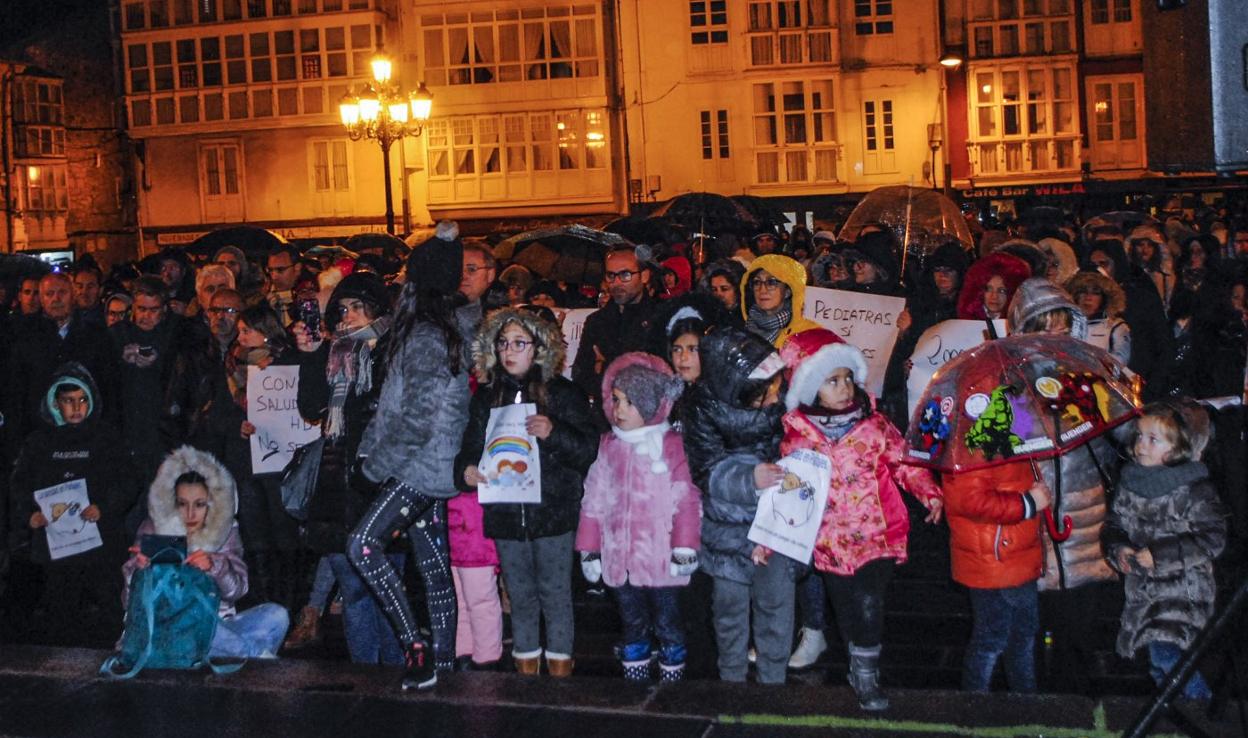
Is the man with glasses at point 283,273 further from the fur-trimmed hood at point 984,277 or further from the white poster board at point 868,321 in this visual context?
the fur-trimmed hood at point 984,277

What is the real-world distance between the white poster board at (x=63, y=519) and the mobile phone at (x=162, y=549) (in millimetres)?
1451

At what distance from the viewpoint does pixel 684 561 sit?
20.6 feet

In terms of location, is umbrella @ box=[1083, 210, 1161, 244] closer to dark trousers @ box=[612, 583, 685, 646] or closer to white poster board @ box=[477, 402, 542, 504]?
dark trousers @ box=[612, 583, 685, 646]

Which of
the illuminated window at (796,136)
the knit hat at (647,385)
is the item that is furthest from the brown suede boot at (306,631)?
the illuminated window at (796,136)

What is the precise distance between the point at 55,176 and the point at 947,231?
4490cm

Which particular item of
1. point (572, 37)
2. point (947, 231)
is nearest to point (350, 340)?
point (947, 231)

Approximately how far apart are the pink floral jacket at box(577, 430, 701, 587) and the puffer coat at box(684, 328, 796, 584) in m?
0.14

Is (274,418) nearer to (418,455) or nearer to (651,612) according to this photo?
(418,455)

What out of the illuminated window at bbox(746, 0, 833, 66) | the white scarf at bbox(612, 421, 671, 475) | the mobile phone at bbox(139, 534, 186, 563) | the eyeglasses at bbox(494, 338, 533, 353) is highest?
the illuminated window at bbox(746, 0, 833, 66)

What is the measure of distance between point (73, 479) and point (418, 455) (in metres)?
2.77

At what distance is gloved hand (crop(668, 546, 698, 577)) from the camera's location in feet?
20.5

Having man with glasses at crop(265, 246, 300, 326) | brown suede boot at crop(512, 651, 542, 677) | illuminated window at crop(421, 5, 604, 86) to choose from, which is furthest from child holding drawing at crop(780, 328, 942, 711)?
illuminated window at crop(421, 5, 604, 86)

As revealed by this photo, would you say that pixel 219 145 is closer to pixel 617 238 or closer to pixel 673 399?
pixel 617 238

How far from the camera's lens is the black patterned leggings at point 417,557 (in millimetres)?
6293
